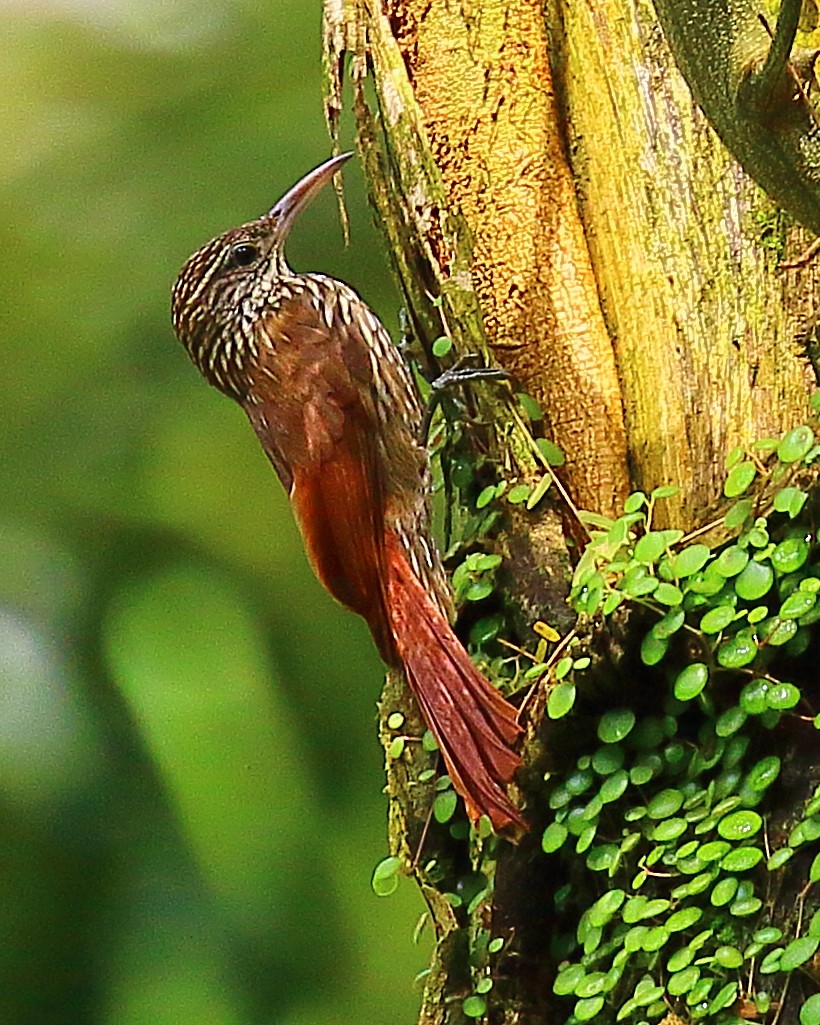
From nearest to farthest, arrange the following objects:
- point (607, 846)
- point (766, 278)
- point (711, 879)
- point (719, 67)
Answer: point (719, 67) < point (711, 879) < point (607, 846) < point (766, 278)

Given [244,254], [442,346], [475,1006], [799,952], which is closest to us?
[799,952]

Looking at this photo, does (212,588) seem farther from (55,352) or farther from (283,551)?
(55,352)

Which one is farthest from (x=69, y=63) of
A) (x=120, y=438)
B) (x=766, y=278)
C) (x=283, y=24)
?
(x=766, y=278)

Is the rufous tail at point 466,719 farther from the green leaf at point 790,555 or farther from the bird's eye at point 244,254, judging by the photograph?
the bird's eye at point 244,254

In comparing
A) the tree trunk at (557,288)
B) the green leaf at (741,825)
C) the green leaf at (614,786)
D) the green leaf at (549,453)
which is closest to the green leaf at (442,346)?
the tree trunk at (557,288)

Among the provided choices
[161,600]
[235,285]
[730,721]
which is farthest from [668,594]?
[161,600]

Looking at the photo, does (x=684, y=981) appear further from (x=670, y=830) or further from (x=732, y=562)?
(x=732, y=562)
